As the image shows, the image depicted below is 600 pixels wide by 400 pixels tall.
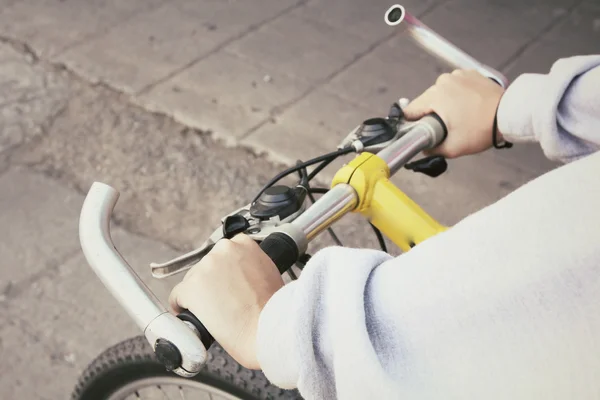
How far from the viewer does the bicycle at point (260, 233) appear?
0.70m

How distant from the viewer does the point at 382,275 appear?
627 millimetres

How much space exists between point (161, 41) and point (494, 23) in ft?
4.92

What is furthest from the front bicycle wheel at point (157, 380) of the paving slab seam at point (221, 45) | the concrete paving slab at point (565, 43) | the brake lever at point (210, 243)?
the concrete paving slab at point (565, 43)

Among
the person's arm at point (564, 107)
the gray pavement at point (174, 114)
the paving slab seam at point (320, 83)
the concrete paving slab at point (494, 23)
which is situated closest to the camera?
the person's arm at point (564, 107)

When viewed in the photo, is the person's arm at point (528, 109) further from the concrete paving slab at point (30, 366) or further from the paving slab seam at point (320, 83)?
the paving slab seam at point (320, 83)

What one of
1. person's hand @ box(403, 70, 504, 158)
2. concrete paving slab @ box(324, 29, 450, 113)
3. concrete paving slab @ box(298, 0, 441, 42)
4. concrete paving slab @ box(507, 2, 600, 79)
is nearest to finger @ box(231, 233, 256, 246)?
person's hand @ box(403, 70, 504, 158)

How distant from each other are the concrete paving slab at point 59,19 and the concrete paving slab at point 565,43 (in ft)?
5.73

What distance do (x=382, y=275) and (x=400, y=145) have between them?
16.2 inches

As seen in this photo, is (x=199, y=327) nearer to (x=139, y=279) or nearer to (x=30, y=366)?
(x=139, y=279)

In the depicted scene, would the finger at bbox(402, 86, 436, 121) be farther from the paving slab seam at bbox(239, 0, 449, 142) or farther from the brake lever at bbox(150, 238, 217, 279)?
the paving slab seam at bbox(239, 0, 449, 142)

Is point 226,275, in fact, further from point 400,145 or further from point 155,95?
point 155,95

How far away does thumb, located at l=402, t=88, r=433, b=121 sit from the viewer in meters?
1.06

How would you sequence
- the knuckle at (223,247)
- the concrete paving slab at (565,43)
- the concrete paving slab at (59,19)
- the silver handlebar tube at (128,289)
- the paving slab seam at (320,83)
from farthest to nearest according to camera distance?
the concrete paving slab at (59,19), the concrete paving slab at (565,43), the paving slab seam at (320,83), the knuckle at (223,247), the silver handlebar tube at (128,289)

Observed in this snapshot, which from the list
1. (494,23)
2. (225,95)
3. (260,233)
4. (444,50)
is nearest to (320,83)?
(225,95)
